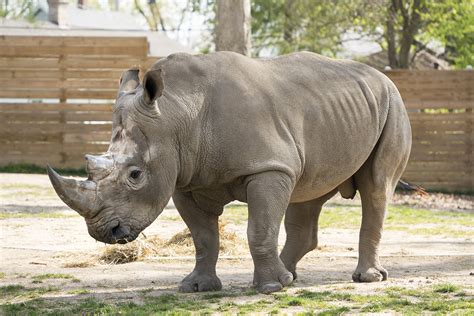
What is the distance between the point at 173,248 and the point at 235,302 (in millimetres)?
3544

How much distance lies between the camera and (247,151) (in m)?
7.61

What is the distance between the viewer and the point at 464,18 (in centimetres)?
3142

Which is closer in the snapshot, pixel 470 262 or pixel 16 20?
pixel 470 262

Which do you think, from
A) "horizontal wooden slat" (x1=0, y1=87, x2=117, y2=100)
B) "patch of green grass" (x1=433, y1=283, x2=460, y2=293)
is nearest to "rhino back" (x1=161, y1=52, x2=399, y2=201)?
"patch of green grass" (x1=433, y1=283, x2=460, y2=293)

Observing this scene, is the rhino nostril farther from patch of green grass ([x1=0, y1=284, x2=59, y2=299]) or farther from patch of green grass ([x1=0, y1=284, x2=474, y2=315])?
patch of green grass ([x1=0, y1=284, x2=59, y2=299])

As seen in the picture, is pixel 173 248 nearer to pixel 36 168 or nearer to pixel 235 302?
pixel 235 302

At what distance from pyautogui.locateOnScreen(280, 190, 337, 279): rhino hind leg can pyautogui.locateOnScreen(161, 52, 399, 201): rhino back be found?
2.26ft

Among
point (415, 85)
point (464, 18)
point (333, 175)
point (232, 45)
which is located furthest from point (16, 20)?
point (333, 175)

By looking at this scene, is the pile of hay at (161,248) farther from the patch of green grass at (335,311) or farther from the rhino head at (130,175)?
the patch of green grass at (335,311)

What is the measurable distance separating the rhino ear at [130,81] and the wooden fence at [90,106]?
12192mm

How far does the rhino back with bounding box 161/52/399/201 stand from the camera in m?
7.62

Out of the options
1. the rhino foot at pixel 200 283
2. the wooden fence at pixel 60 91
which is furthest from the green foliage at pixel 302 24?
the rhino foot at pixel 200 283

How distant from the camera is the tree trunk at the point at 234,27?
46.8 feet

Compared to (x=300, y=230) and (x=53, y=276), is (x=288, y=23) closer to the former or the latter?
(x=300, y=230)
